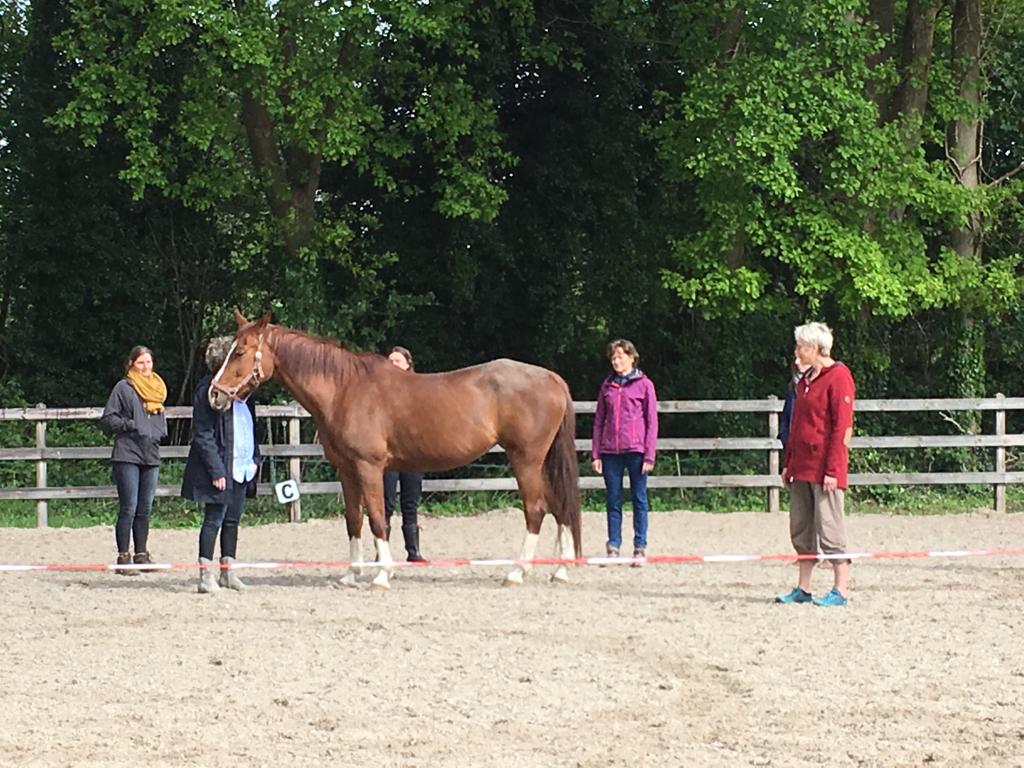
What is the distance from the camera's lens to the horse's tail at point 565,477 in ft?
37.4

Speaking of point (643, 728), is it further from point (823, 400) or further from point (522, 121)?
point (522, 121)

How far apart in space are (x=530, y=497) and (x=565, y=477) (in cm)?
34

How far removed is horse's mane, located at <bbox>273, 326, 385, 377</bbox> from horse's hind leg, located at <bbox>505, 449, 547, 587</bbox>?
4.25 feet

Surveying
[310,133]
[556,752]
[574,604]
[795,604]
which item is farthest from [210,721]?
[310,133]

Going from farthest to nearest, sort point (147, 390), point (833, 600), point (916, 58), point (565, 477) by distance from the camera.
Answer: point (916, 58), point (147, 390), point (565, 477), point (833, 600)

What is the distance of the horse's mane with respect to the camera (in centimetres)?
1112

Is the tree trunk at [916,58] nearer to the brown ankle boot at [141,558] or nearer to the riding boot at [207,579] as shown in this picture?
the brown ankle boot at [141,558]

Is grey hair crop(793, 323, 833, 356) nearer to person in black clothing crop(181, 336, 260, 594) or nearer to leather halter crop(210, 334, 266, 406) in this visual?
leather halter crop(210, 334, 266, 406)

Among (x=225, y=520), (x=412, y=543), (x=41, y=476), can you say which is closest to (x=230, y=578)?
(x=225, y=520)

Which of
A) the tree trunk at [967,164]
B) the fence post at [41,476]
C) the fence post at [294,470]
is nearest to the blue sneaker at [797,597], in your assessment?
the fence post at [294,470]

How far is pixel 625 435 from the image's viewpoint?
12.0 m

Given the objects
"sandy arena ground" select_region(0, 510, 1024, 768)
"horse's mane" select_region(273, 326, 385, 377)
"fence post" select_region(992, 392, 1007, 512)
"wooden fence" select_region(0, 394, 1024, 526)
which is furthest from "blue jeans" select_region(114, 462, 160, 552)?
"fence post" select_region(992, 392, 1007, 512)

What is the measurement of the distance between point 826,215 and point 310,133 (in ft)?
21.4

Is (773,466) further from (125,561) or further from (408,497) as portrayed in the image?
(125,561)
